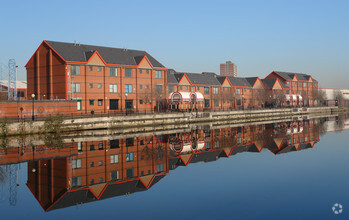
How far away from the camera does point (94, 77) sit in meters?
62.8

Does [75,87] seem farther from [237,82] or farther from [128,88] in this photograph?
[237,82]

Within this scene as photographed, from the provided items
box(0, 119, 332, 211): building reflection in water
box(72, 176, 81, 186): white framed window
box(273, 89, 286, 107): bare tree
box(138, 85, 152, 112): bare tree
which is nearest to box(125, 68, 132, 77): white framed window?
box(138, 85, 152, 112): bare tree

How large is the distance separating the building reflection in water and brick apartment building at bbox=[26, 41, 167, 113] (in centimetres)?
2259

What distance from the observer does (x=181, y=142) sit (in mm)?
39469

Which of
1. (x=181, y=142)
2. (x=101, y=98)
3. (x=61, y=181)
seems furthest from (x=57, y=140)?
(x=101, y=98)

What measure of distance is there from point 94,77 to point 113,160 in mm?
37544

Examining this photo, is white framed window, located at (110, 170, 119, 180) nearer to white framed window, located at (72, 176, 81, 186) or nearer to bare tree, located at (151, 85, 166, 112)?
white framed window, located at (72, 176, 81, 186)

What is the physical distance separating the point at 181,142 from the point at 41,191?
72.9 feet

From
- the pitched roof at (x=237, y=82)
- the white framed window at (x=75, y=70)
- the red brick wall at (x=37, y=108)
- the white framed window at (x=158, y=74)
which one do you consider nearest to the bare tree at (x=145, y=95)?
the white framed window at (x=158, y=74)

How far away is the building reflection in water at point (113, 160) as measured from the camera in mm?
19191

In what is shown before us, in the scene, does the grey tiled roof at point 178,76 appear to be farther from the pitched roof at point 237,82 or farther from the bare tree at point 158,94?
the pitched roof at point 237,82

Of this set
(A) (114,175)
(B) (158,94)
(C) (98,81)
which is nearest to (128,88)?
(B) (158,94)

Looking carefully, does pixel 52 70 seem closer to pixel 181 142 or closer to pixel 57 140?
pixel 57 140

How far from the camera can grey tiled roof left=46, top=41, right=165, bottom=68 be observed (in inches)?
2426
